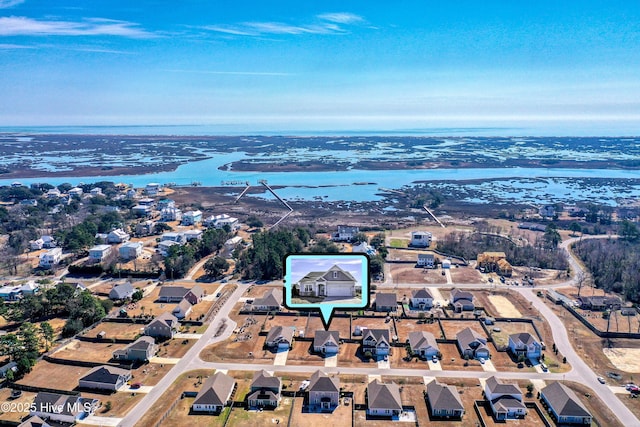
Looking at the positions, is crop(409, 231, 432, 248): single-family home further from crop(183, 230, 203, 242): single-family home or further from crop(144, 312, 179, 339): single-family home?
crop(144, 312, 179, 339): single-family home

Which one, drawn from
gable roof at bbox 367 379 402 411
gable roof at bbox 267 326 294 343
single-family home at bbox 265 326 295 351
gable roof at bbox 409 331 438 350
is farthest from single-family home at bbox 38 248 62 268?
gable roof at bbox 367 379 402 411

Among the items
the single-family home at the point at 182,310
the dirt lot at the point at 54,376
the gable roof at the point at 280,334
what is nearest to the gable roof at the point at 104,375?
the dirt lot at the point at 54,376

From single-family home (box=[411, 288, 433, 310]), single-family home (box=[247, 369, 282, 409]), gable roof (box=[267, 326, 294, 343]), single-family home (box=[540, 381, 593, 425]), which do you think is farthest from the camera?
single-family home (box=[411, 288, 433, 310])

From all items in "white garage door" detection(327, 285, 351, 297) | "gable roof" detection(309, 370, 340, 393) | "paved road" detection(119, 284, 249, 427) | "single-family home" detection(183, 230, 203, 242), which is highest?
"white garage door" detection(327, 285, 351, 297)

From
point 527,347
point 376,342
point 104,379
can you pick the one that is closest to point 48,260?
point 104,379

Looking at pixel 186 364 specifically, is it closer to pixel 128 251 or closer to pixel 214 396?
pixel 214 396

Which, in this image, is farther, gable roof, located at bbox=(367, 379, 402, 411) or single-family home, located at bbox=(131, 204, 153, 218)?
single-family home, located at bbox=(131, 204, 153, 218)

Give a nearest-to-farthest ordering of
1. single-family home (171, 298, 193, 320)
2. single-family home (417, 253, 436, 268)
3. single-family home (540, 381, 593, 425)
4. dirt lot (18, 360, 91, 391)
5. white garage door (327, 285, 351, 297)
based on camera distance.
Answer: white garage door (327, 285, 351, 297), single-family home (540, 381, 593, 425), dirt lot (18, 360, 91, 391), single-family home (171, 298, 193, 320), single-family home (417, 253, 436, 268)

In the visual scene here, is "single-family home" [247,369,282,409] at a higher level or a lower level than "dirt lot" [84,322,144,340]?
higher
